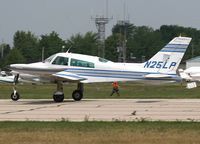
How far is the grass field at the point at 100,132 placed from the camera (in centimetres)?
1108

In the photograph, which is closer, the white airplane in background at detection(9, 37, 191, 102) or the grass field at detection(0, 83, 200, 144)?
the grass field at detection(0, 83, 200, 144)

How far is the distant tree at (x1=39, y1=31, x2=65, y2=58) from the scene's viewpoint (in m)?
118

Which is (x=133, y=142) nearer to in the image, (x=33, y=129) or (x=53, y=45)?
Answer: (x=33, y=129)

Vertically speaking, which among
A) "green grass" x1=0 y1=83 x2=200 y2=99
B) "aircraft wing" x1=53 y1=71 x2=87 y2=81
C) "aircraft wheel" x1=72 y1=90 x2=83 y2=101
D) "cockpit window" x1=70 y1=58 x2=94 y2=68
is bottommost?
"green grass" x1=0 y1=83 x2=200 y2=99

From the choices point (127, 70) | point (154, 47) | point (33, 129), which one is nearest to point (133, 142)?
point (33, 129)

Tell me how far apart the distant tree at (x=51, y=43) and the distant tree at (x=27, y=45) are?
2639 millimetres

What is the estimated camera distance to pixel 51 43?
120000 millimetres

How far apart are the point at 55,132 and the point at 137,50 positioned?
121 metres

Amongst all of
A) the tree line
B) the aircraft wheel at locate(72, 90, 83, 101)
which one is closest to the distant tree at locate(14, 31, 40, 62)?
the tree line

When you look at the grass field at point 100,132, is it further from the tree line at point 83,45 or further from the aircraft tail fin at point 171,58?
the tree line at point 83,45

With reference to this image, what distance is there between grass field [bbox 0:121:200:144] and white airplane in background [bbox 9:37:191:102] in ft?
30.3

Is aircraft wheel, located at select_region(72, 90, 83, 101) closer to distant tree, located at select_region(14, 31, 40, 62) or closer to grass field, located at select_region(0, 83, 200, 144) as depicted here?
grass field, located at select_region(0, 83, 200, 144)

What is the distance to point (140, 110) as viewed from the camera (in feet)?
61.4

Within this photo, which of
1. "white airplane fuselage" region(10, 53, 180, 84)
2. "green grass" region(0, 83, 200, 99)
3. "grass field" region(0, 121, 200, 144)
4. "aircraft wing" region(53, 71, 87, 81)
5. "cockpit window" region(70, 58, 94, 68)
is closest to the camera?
"grass field" region(0, 121, 200, 144)
